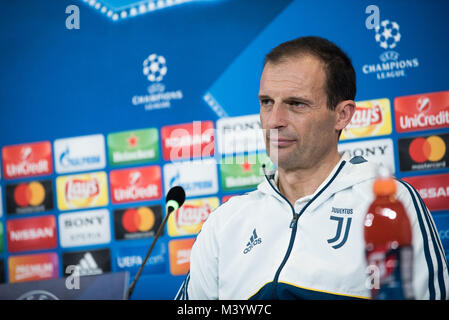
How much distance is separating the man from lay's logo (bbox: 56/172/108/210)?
43.6 inches

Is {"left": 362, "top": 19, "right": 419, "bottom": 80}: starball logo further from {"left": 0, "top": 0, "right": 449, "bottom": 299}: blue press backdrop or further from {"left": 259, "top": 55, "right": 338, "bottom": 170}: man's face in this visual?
{"left": 259, "top": 55, "right": 338, "bottom": 170}: man's face

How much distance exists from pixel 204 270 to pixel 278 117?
1.58 ft

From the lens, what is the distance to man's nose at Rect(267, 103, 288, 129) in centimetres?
114

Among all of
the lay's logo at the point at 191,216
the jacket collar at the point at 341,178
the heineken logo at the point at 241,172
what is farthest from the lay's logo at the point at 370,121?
Result: the jacket collar at the point at 341,178

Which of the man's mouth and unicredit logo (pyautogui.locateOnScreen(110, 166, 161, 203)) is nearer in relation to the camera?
the man's mouth

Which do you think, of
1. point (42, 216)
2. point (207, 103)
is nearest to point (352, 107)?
point (207, 103)

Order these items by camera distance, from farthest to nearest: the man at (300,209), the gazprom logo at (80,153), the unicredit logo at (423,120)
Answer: the gazprom logo at (80,153), the unicredit logo at (423,120), the man at (300,209)

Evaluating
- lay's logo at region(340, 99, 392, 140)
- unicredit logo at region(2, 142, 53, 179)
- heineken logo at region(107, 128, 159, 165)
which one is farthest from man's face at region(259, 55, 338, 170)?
unicredit logo at region(2, 142, 53, 179)

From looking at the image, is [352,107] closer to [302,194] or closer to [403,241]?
[302,194]

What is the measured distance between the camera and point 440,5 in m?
1.96

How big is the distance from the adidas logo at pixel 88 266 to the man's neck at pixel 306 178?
53.6 inches

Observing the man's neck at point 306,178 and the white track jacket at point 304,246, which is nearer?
the white track jacket at point 304,246

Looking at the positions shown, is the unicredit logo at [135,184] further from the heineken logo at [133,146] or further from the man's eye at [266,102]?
the man's eye at [266,102]

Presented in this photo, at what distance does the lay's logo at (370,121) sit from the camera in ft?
6.56
